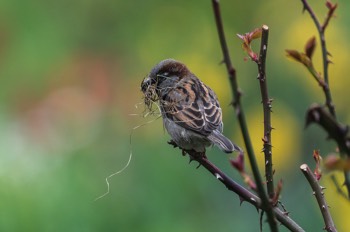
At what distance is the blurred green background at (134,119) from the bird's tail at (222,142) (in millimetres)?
545

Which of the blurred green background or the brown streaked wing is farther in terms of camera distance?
the blurred green background

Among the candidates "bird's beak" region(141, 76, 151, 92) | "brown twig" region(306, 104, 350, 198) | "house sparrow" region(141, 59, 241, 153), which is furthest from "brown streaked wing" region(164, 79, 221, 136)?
"brown twig" region(306, 104, 350, 198)

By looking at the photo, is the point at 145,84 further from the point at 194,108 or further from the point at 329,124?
the point at 329,124

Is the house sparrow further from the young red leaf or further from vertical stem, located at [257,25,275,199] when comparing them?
the young red leaf

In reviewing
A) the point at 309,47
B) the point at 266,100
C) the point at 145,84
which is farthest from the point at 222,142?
the point at 309,47

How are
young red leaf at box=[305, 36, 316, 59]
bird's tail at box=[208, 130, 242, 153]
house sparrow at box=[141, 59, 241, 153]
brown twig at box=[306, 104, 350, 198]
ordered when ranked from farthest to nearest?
house sparrow at box=[141, 59, 241, 153], bird's tail at box=[208, 130, 242, 153], young red leaf at box=[305, 36, 316, 59], brown twig at box=[306, 104, 350, 198]

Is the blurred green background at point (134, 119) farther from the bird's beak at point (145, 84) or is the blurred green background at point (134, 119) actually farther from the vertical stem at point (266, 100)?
the vertical stem at point (266, 100)

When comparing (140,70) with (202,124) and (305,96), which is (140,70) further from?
(202,124)

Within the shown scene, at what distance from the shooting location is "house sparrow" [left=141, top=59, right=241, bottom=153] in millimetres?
2342

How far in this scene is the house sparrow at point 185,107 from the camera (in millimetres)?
2342

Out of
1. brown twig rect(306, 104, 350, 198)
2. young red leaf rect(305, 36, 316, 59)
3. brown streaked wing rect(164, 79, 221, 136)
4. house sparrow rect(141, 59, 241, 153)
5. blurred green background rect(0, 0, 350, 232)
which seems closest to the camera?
brown twig rect(306, 104, 350, 198)

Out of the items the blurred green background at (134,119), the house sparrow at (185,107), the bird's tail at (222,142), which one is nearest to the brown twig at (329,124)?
the bird's tail at (222,142)

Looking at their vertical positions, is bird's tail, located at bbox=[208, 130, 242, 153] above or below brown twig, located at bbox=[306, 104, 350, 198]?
above

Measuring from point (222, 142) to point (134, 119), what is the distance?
4.41ft
